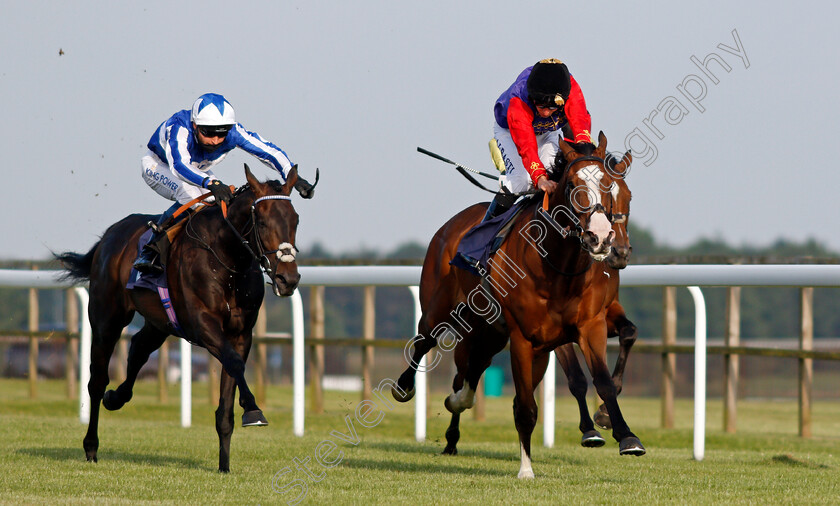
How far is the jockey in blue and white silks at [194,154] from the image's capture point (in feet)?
21.1

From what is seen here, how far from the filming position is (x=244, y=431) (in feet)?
27.7

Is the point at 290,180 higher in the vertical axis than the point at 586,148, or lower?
lower

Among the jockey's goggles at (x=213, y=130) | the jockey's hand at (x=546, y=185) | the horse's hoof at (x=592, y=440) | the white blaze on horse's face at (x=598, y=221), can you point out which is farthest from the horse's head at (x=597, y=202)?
the jockey's goggles at (x=213, y=130)

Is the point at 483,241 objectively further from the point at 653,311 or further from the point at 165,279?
the point at 653,311

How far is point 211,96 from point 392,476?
2.47 m

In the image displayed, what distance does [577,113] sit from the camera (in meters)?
6.11

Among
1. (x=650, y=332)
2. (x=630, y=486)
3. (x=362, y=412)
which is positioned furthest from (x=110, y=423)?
(x=650, y=332)

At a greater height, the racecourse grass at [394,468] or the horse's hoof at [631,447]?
the horse's hoof at [631,447]

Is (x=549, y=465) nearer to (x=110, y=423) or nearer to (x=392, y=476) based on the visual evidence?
(x=392, y=476)

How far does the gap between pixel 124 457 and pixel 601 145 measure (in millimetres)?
3489

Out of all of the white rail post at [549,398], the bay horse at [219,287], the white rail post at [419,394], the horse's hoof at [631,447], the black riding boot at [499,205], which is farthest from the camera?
the white rail post at [419,394]

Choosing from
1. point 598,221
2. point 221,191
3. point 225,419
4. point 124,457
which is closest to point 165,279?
point 221,191

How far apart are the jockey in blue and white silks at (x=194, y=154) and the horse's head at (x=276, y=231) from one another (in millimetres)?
273

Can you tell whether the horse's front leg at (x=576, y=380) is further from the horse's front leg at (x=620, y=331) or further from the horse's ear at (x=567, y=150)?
the horse's ear at (x=567, y=150)
